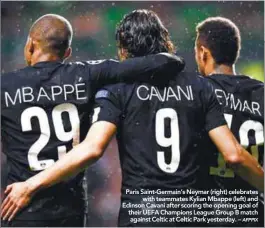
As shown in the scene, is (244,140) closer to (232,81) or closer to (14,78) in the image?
(232,81)

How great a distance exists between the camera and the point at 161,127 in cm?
260

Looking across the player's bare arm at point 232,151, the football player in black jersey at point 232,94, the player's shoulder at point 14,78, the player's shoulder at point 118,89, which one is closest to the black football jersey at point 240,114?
the football player in black jersey at point 232,94

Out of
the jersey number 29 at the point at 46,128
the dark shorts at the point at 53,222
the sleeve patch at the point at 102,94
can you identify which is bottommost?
the dark shorts at the point at 53,222

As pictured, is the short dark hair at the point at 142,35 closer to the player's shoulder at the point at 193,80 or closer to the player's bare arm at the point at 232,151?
the player's shoulder at the point at 193,80

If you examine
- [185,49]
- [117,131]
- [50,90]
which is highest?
[185,49]

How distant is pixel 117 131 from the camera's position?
2.55m

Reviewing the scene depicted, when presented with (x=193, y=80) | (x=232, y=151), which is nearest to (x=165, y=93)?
(x=193, y=80)

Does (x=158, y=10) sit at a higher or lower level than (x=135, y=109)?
higher

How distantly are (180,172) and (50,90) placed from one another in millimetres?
633

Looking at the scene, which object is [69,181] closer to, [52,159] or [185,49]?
[52,159]

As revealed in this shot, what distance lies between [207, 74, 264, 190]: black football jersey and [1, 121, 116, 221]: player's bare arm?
0.54m

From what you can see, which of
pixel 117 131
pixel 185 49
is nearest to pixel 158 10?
pixel 185 49

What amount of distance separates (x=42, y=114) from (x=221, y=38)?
85 cm

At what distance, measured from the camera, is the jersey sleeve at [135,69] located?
2.60 m
